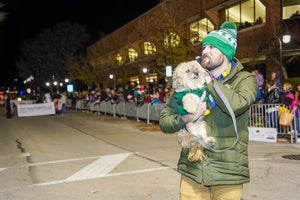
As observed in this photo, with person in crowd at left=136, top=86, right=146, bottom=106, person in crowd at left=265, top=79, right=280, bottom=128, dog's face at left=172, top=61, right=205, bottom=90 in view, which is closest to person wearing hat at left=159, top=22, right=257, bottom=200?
dog's face at left=172, top=61, right=205, bottom=90

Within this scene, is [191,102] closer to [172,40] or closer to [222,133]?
[222,133]

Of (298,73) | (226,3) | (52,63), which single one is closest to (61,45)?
(52,63)

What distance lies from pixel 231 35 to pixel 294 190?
13.3ft

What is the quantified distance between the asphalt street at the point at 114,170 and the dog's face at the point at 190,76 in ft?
11.1

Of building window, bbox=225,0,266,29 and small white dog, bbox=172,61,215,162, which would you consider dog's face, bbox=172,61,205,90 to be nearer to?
small white dog, bbox=172,61,215,162

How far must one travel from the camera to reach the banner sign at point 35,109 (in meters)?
24.4

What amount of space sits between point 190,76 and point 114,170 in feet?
17.4

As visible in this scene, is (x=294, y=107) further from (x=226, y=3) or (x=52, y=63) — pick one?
(x=52, y=63)

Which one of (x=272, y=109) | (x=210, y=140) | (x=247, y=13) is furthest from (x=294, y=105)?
(x=247, y=13)

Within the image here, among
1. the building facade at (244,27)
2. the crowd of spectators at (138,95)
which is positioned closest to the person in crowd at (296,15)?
the building facade at (244,27)

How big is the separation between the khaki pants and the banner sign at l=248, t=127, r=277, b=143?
28.4ft

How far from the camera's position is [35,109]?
2467 centimetres

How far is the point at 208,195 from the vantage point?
2.47 m

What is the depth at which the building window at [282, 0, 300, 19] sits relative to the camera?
66.4 feet
